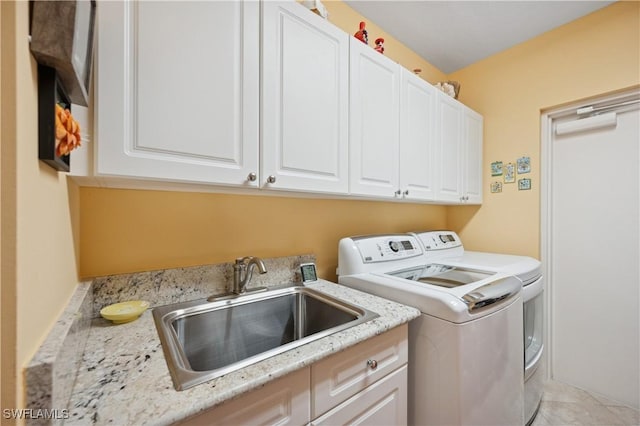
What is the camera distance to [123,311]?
2.90 ft

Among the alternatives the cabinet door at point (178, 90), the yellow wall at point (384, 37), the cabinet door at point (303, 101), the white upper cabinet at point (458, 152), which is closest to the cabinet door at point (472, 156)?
the white upper cabinet at point (458, 152)

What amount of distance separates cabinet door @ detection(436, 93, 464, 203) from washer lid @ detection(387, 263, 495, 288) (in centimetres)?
52

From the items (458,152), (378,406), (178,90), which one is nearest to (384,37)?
(458,152)

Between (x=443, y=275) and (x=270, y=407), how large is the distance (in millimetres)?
1147

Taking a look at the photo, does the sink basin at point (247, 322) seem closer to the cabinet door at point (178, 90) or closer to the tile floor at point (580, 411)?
the cabinet door at point (178, 90)

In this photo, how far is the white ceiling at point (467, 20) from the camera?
1.73 meters

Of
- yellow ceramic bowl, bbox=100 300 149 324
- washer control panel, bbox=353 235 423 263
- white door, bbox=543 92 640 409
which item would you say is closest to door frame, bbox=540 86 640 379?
white door, bbox=543 92 640 409

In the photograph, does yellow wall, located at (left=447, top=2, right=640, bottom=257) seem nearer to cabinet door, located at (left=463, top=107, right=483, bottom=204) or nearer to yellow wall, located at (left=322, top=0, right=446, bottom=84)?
cabinet door, located at (left=463, top=107, right=483, bottom=204)

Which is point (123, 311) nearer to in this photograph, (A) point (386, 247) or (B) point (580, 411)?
(A) point (386, 247)

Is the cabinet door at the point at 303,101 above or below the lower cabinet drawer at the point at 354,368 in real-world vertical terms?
above

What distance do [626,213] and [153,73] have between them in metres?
2.78

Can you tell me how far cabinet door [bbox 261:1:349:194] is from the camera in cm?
102

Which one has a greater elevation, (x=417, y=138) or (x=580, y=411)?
(x=417, y=138)

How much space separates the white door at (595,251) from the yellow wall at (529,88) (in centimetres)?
13
